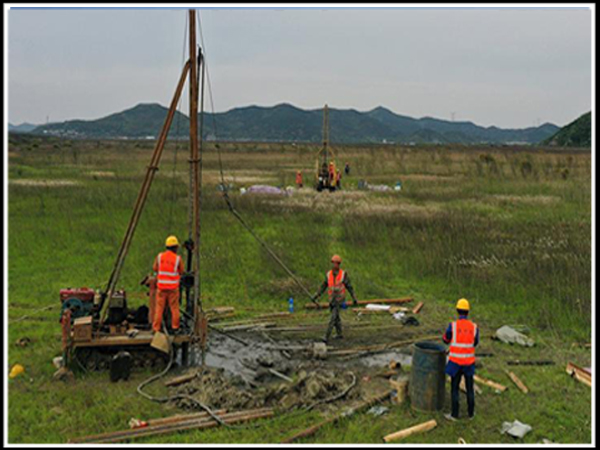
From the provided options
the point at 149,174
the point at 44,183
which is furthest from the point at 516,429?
the point at 44,183

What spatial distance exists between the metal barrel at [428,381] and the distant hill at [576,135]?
391 feet

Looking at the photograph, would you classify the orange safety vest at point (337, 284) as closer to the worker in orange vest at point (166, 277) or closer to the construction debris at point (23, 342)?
the worker in orange vest at point (166, 277)

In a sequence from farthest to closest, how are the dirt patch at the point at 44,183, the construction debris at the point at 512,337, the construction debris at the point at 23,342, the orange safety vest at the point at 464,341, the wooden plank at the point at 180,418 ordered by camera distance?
the dirt patch at the point at 44,183 → the construction debris at the point at 512,337 → the construction debris at the point at 23,342 → the orange safety vest at the point at 464,341 → the wooden plank at the point at 180,418

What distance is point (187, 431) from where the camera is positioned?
845cm

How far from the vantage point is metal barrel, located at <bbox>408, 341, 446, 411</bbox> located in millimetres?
9078

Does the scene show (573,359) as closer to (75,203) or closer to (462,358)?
(462,358)

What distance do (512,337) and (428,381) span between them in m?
4.25

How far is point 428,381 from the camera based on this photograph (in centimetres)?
909

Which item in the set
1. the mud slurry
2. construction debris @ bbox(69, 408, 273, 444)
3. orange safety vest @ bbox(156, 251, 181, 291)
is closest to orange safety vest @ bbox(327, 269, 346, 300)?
the mud slurry

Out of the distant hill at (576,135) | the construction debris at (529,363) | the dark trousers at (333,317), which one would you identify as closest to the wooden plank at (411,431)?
the construction debris at (529,363)

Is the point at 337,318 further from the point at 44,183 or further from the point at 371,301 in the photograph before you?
the point at 44,183

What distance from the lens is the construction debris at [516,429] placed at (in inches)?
330

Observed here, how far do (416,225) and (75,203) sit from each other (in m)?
17.3

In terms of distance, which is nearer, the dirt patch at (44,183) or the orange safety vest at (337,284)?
the orange safety vest at (337,284)
